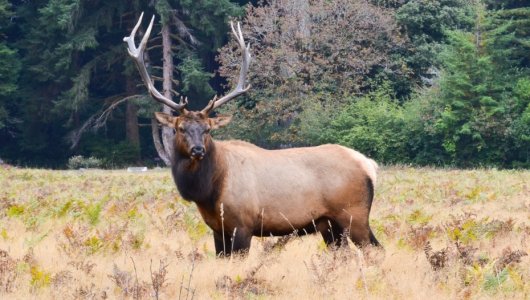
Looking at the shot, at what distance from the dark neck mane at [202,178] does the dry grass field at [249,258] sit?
56 cm

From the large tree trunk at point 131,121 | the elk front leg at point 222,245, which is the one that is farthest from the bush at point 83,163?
the elk front leg at point 222,245

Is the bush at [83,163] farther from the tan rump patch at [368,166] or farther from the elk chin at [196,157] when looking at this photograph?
the elk chin at [196,157]

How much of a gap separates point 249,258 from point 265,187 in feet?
2.88

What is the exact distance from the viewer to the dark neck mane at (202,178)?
925 centimetres

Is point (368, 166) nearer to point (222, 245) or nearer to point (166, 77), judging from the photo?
point (222, 245)

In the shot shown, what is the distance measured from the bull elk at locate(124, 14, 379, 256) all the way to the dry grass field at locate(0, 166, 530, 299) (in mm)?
275

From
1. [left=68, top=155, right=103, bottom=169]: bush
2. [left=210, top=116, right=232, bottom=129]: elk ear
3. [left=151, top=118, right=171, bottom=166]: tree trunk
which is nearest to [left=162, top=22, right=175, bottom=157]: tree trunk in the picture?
[left=151, top=118, right=171, bottom=166]: tree trunk

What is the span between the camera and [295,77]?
38781 mm

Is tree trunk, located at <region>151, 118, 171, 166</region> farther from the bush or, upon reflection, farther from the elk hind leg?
the elk hind leg

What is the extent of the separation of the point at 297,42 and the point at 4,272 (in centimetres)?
3203

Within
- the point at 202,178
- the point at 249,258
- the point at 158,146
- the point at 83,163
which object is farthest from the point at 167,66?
the point at 249,258

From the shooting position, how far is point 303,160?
32.5 feet

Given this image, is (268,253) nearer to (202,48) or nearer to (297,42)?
(297,42)

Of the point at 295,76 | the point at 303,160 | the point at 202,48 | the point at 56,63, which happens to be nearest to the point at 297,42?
the point at 295,76
